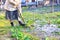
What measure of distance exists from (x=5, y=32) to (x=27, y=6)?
7196mm

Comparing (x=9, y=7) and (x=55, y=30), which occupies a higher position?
(x=9, y=7)

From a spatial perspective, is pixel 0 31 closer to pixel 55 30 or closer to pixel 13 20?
pixel 13 20

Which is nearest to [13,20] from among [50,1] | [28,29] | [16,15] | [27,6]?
[16,15]

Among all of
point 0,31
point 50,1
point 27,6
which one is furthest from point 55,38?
point 50,1

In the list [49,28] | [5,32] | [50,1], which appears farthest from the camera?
[50,1]

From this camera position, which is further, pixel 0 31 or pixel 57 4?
pixel 57 4

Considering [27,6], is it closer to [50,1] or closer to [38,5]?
[38,5]

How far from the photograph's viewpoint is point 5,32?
21.0 ft

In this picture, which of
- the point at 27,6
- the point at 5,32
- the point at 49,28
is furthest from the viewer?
the point at 27,6

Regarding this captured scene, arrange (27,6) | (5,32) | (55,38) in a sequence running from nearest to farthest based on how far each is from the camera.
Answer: (55,38) → (5,32) → (27,6)

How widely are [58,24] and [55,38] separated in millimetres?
2169

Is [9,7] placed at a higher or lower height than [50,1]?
higher

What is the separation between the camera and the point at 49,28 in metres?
6.98

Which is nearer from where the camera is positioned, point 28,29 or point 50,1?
point 28,29
